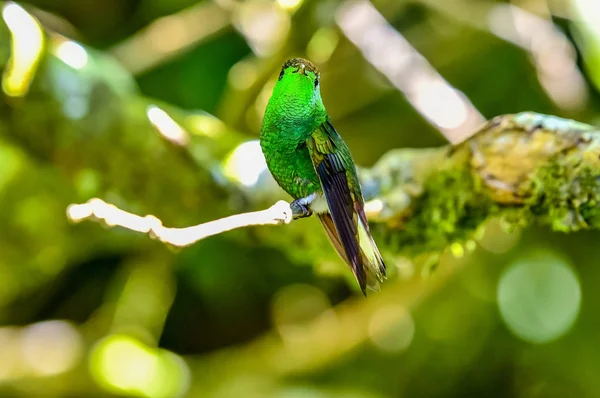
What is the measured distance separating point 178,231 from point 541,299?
1.67m

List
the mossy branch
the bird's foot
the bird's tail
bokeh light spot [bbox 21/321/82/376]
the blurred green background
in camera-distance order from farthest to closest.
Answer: bokeh light spot [bbox 21/321/82/376] < the blurred green background < the mossy branch < the bird's foot < the bird's tail

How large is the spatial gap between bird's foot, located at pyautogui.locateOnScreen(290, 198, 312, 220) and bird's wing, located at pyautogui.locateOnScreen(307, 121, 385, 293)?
0.18 ft

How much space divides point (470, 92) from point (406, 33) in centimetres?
30

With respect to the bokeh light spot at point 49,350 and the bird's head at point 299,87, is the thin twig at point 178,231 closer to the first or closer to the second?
the bird's head at point 299,87

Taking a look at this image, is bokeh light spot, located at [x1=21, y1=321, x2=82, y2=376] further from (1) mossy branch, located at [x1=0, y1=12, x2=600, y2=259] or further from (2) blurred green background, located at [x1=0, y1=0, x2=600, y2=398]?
(1) mossy branch, located at [x1=0, y1=12, x2=600, y2=259]

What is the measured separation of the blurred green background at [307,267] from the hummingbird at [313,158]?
74cm

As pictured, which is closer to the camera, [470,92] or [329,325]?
[329,325]

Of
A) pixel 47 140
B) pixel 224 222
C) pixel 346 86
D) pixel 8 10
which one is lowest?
pixel 224 222

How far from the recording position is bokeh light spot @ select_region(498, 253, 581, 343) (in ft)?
6.77

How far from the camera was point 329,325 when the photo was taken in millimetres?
2037

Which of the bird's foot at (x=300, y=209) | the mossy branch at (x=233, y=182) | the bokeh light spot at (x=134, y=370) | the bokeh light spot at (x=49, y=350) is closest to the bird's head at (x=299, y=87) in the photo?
the bird's foot at (x=300, y=209)

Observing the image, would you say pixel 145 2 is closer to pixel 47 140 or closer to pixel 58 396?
pixel 47 140

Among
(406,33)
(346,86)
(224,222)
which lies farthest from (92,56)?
(406,33)

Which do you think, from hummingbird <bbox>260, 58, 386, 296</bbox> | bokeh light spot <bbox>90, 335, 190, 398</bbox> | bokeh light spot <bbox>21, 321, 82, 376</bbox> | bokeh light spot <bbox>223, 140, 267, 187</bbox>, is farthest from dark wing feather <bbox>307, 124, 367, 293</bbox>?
bokeh light spot <bbox>21, 321, 82, 376</bbox>
